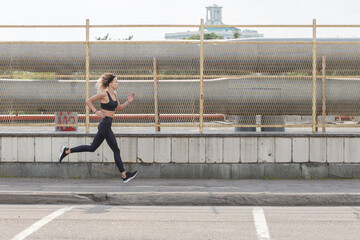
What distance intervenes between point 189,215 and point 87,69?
4.47 metres

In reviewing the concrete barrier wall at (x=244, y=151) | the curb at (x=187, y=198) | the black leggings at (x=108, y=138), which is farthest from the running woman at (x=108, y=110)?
the curb at (x=187, y=198)

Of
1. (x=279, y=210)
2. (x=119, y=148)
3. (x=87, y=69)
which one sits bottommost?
(x=279, y=210)

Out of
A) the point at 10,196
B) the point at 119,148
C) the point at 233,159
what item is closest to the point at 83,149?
the point at 119,148

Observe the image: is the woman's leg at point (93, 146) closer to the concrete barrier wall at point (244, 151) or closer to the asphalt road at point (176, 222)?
the concrete barrier wall at point (244, 151)

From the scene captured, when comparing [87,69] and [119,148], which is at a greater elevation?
[87,69]

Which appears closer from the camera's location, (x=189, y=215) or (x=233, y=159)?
(x=189, y=215)

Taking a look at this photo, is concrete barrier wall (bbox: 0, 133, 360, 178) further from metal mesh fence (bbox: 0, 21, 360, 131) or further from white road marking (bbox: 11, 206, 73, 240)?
white road marking (bbox: 11, 206, 73, 240)

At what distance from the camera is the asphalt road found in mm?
6898

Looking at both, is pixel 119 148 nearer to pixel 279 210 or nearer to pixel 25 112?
pixel 25 112

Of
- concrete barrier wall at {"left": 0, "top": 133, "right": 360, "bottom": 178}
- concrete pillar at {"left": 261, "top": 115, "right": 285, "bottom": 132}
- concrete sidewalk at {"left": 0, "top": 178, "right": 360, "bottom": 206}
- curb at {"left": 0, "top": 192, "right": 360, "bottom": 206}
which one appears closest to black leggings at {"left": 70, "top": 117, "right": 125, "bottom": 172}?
concrete sidewalk at {"left": 0, "top": 178, "right": 360, "bottom": 206}

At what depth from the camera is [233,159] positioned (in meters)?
11.2

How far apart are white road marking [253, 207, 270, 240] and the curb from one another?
38 centimetres

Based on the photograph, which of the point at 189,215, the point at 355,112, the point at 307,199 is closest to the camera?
the point at 189,215

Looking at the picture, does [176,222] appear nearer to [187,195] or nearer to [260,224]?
[260,224]
